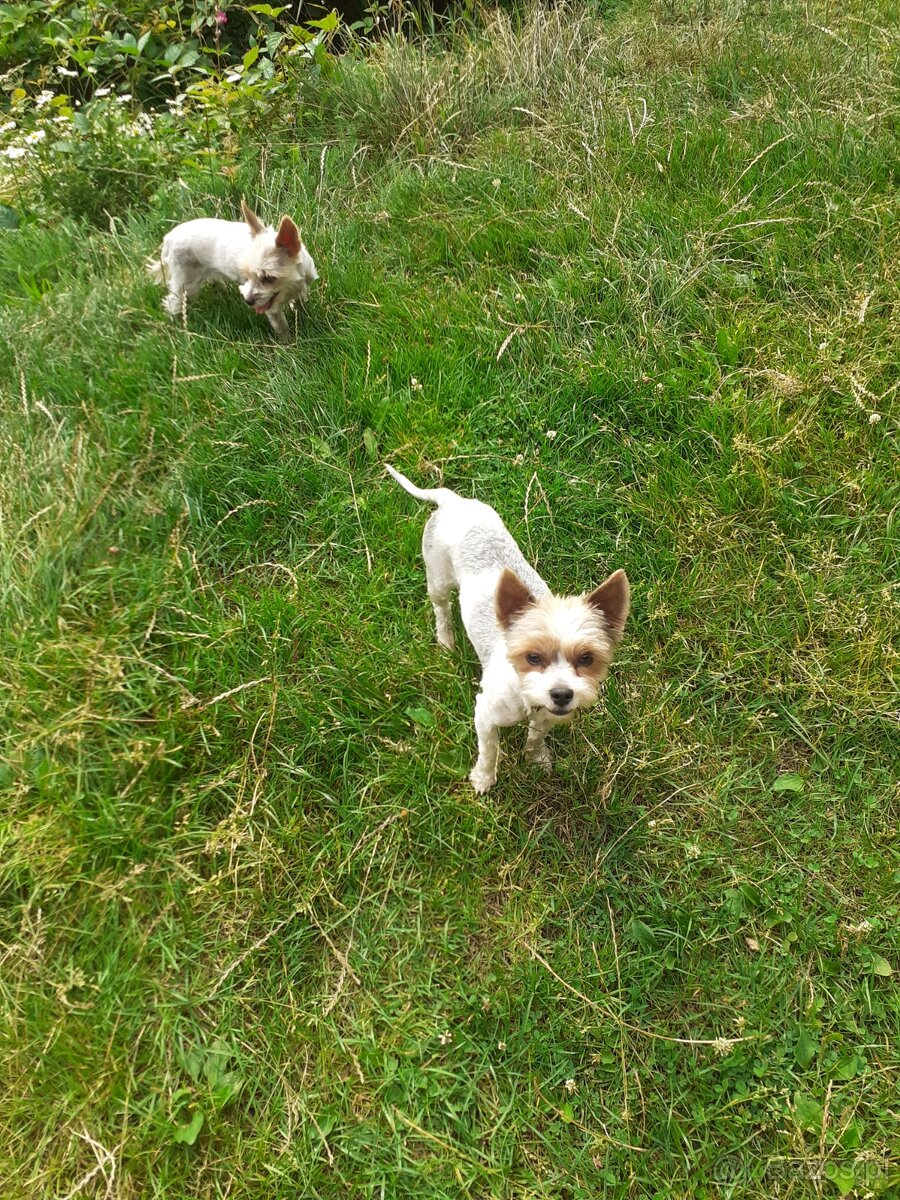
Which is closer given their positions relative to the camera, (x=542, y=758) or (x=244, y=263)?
(x=542, y=758)

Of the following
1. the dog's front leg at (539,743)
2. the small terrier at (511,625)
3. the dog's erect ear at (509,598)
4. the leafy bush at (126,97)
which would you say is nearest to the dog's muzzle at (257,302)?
the leafy bush at (126,97)

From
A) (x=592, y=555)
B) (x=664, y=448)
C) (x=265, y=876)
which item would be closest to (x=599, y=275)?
(x=664, y=448)

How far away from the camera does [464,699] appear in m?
3.18

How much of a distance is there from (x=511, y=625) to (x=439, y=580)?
0.81 m

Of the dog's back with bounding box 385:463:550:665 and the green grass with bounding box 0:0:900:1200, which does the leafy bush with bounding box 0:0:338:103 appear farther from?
the dog's back with bounding box 385:463:550:665

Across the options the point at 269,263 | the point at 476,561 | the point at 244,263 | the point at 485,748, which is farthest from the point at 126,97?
the point at 485,748

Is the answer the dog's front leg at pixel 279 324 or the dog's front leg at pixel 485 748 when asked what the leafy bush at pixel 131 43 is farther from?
the dog's front leg at pixel 485 748

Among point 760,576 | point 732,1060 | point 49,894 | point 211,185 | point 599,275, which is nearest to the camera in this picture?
point 732,1060

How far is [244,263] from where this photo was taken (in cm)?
418

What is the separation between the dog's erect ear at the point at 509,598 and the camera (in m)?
2.30

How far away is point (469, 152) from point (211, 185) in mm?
1872

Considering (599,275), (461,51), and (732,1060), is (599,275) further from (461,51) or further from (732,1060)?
(732,1060)

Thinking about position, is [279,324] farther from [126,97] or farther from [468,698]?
[126,97]

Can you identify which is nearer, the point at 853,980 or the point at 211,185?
the point at 853,980
